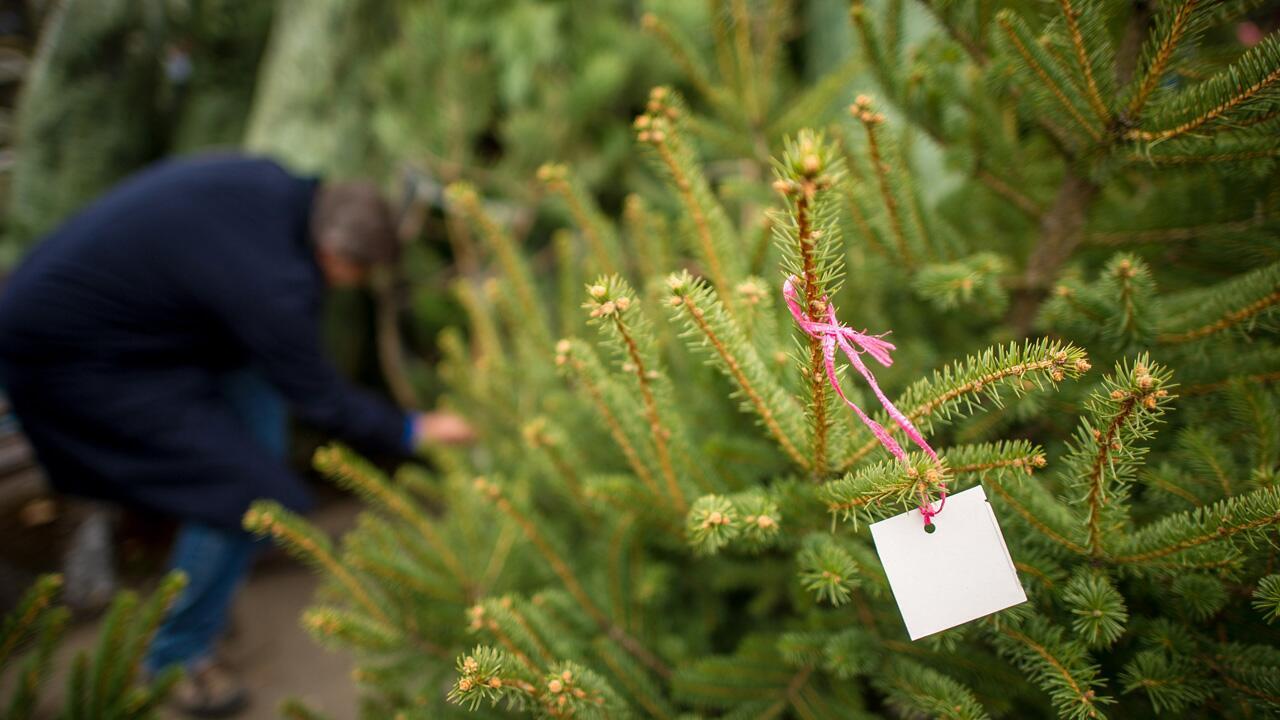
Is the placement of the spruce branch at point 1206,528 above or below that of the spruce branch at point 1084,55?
below

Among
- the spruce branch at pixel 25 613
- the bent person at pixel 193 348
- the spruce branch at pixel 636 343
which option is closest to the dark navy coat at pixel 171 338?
the bent person at pixel 193 348

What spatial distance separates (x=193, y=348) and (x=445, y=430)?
0.83 metres

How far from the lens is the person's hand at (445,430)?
5.92 ft

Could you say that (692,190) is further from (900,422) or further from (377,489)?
(377,489)

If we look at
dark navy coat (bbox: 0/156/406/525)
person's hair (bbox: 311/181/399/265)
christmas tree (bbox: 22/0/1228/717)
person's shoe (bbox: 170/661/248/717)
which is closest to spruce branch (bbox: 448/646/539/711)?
christmas tree (bbox: 22/0/1228/717)

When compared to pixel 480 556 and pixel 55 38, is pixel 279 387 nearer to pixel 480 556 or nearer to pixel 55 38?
pixel 480 556

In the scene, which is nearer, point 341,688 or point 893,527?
point 893,527

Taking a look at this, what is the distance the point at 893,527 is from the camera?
2.32 ft

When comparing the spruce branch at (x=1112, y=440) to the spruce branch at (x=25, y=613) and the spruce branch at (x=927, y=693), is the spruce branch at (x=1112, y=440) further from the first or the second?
the spruce branch at (x=25, y=613)

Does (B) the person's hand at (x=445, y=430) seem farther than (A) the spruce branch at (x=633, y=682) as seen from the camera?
Yes

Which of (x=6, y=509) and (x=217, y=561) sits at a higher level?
(x=6, y=509)

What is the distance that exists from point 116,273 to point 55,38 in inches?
52.1

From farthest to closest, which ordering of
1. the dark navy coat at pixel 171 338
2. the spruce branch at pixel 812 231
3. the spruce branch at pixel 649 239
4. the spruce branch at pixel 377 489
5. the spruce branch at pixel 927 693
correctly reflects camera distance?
the dark navy coat at pixel 171 338, the spruce branch at pixel 649 239, the spruce branch at pixel 377 489, the spruce branch at pixel 927 693, the spruce branch at pixel 812 231

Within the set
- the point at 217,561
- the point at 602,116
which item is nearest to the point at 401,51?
the point at 602,116
